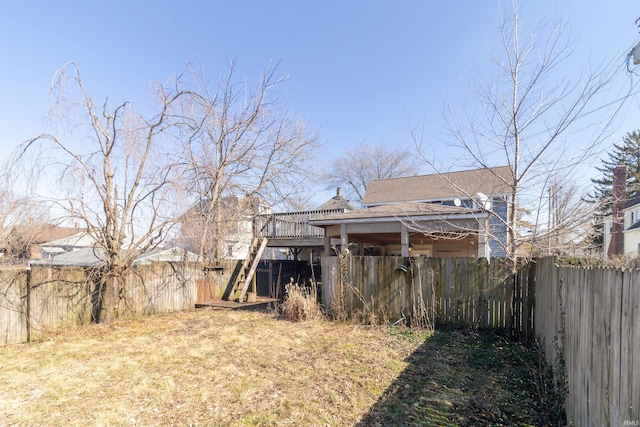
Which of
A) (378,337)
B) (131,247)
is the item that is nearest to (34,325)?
(131,247)

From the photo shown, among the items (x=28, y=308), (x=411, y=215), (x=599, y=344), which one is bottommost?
(x=28, y=308)

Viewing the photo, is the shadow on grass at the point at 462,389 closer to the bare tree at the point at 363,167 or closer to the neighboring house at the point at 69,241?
the neighboring house at the point at 69,241

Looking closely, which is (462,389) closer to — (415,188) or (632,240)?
(415,188)

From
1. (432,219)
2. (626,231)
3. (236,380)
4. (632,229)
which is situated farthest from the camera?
(626,231)

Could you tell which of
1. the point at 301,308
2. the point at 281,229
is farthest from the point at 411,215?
the point at 281,229

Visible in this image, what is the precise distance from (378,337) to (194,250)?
8121mm

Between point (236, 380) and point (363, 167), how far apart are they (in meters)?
29.6

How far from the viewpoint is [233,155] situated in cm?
1320

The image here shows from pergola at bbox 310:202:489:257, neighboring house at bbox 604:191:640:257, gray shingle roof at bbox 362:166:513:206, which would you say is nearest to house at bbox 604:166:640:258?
neighboring house at bbox 604:191:640:257

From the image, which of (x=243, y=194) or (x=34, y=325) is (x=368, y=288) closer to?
(x=34, y=325)

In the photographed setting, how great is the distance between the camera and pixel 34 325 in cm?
625

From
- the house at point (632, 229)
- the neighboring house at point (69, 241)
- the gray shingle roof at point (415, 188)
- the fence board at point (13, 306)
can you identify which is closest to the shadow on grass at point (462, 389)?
the neighboring house at point (69, 241)

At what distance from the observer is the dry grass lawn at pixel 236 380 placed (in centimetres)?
320

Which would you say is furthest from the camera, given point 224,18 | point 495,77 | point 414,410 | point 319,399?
point 224,18
